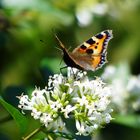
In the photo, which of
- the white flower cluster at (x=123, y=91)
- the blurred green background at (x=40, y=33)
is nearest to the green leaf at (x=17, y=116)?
the blurred green background at (x=40, y=33)

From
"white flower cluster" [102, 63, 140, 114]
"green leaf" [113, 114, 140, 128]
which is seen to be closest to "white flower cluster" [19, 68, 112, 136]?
"green leaf" [113, 114, 140, 128]

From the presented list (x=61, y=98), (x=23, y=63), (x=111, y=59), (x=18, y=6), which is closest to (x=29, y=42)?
(x=23, y=63)

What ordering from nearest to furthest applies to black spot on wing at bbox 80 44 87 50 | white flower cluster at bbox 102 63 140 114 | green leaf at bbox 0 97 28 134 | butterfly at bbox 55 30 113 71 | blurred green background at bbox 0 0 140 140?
green leaf at bbox 0 97 28 134, butterfly at bbox 55 30 113 71, black spot on wing at bbox 80 44 87 50, blurred green background at bbox 0 0 140 140, white flower cluster at bbox 102 63 140 114

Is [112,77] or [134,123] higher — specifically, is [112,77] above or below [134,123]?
above

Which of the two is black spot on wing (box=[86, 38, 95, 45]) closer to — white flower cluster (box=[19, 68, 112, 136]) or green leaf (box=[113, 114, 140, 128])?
white flower cluster (box=[19, 68, 112, 136])

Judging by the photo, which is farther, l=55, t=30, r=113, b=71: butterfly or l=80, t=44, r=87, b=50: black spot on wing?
l=80, t=44, r=87, b=50: black spot on wing

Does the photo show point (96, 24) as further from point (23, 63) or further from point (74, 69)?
point (74, 69)
